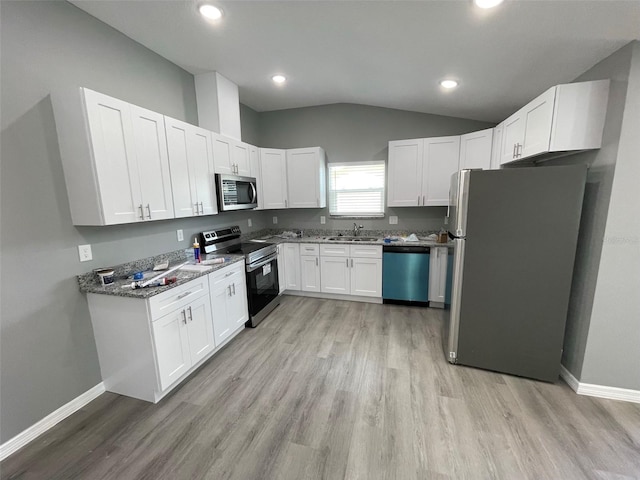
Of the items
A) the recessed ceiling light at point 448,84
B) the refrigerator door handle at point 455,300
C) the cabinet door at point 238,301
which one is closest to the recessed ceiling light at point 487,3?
the recessed ceiling light at point 448,84

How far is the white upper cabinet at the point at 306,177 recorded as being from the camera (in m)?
3.96

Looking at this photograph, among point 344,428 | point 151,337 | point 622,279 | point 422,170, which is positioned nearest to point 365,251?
point 422,170

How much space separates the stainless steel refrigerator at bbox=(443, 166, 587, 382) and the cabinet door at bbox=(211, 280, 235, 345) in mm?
2213

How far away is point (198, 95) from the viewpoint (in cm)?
302

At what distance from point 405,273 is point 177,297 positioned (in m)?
2.77

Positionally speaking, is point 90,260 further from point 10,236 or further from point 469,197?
point 469,197

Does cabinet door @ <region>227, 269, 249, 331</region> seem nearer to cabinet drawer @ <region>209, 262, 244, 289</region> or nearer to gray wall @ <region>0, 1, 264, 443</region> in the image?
cabinet drawer @ <region>209, 262, 244, 289</region>

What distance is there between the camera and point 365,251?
3699 millimetres

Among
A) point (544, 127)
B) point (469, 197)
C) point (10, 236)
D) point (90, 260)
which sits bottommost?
point (90, 260)

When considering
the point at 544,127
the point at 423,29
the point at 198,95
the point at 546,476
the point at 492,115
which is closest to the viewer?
the point at 546,476

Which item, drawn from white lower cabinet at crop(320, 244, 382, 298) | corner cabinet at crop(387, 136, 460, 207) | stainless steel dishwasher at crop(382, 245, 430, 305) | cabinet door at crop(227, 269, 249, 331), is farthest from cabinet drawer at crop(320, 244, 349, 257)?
cabinet door at crop(227, 269, 249, 331)

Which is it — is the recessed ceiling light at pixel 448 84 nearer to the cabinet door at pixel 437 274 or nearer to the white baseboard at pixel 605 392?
the cabinet door at pixel 437 274

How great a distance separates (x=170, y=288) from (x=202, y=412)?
961mm

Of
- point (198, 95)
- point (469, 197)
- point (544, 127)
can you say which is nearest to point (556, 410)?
point (469, 197)
